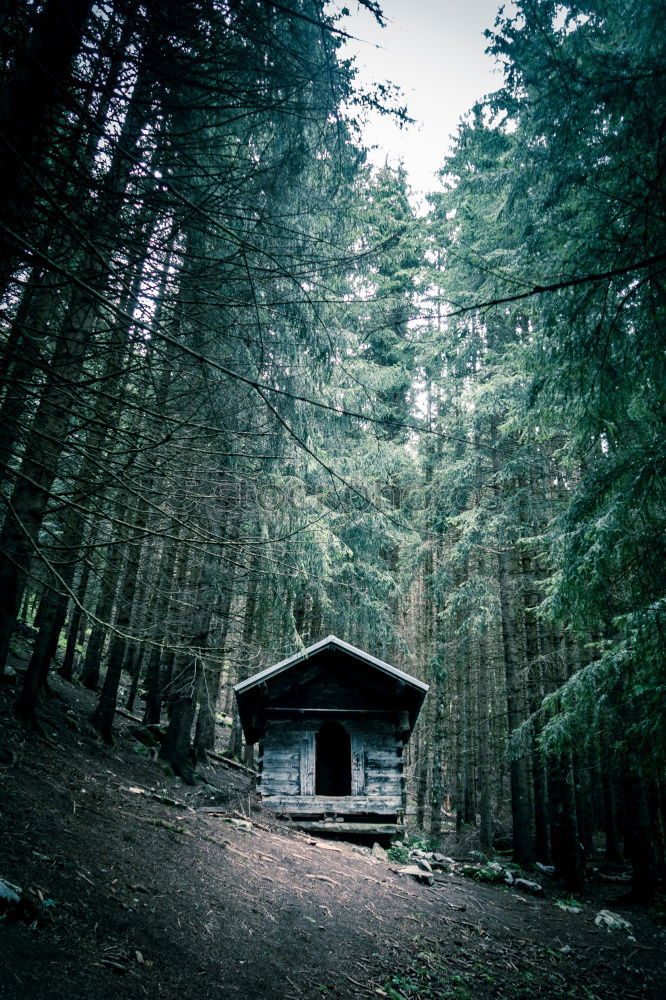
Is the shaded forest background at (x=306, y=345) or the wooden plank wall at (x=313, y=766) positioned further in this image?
the wooden plank wall at (x=313, y=766)

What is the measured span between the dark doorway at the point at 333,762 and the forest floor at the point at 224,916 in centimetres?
526

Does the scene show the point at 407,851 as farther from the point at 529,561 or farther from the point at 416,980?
the point at 529,561

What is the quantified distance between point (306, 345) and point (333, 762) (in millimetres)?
13279

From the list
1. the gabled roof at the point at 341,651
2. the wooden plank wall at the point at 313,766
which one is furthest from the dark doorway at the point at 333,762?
the gabled roof at the point at 341,651

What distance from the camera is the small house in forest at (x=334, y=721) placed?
11.0 metres

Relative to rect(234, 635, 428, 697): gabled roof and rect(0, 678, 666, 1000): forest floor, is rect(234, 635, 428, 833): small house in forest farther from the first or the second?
rect(0, 678, 666, 1000): forest floor

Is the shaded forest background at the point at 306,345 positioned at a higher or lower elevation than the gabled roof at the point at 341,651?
higher

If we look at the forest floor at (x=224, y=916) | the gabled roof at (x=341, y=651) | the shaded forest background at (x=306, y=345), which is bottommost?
the forest floor at (x=224, y=916)

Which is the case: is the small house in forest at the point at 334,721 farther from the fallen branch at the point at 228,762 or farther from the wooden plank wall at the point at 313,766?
the fallen branch at the point at 228,762

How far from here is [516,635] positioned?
13312mm

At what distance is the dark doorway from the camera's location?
48.2 ft

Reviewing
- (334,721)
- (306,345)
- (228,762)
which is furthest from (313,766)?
(306,345)

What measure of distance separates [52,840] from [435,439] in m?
14.5

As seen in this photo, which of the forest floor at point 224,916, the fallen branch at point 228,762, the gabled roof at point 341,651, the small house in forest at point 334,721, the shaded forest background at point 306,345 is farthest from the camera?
the fallen branch at point 228,762
